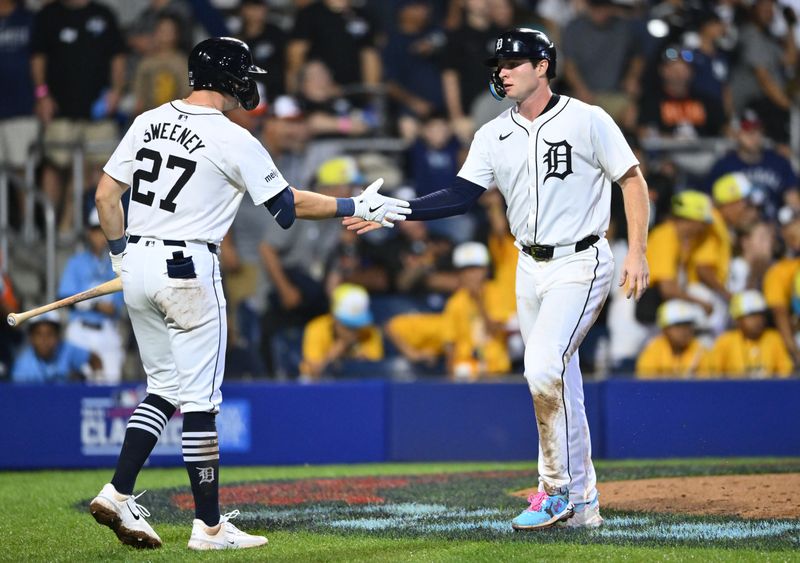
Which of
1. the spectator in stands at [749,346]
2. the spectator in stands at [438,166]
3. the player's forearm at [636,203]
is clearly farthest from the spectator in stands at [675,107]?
the player's forearm at [636,203]

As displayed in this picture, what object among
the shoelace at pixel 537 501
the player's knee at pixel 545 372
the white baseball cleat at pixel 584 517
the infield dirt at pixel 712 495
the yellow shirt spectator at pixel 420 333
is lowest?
the infield dirt at pixel 712 495

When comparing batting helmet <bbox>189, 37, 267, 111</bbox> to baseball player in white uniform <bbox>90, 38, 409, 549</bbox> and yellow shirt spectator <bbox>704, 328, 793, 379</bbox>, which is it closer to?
baseball player in white uniform <bbox>90, 38, 409, 549</bbox>

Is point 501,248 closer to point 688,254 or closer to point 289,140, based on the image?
point 688,254

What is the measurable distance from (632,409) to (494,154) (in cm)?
422

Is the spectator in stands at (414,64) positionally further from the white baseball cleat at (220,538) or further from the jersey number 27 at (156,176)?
the white baseball cleat at (220,538)

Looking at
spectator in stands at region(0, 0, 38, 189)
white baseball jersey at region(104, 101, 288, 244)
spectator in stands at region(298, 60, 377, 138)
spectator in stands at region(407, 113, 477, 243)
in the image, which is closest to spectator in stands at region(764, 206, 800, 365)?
spectator in stands at region(407, 113, 477, 243)

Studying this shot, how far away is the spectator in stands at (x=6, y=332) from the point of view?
1012 centimetres

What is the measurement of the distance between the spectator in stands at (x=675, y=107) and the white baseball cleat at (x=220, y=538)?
301 inches

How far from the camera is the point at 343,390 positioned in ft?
31.4

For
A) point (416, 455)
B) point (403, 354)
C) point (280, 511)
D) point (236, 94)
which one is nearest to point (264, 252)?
point (403, 354)

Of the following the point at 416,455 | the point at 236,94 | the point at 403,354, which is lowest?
the point at 416,455

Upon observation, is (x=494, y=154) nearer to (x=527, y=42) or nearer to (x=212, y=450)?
(x=527, y=42)

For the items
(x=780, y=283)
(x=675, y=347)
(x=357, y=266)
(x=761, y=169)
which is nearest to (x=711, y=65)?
(x=761, y=169)

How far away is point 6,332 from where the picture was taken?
10.2 m
